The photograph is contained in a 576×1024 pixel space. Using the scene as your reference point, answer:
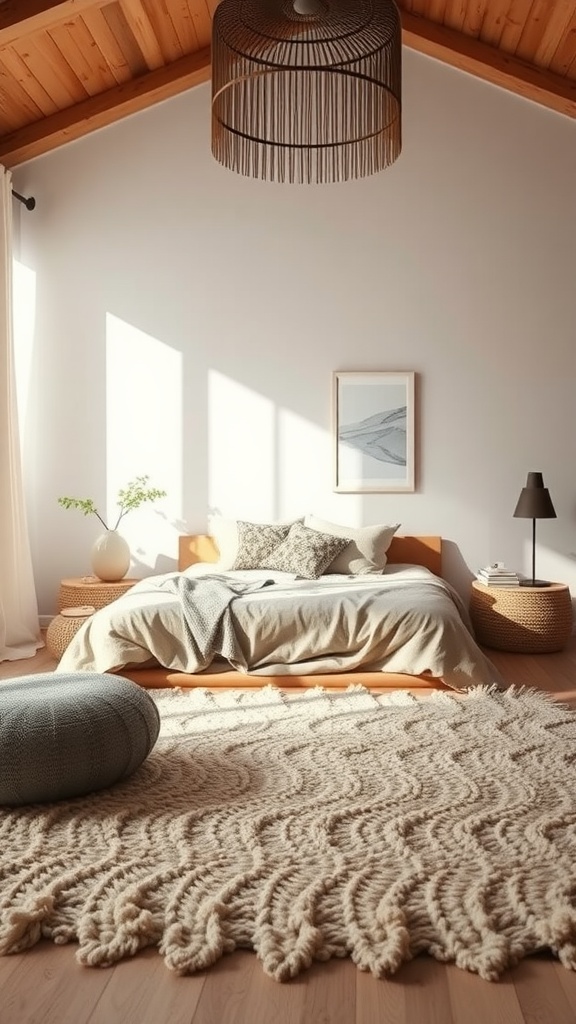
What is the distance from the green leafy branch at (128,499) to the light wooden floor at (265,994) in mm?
3978

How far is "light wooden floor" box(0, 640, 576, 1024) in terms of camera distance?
1.75 m

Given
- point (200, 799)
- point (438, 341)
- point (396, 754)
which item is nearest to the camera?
point (200, 799)

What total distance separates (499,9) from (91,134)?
2698 mm

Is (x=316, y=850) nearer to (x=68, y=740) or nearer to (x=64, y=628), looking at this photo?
(x=68, y=740)

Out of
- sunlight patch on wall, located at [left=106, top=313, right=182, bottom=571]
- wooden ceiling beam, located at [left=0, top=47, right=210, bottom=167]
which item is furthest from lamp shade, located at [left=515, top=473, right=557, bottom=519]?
wooden ceiling beam, located at [left=0, top=47, right=210, bottom=167]

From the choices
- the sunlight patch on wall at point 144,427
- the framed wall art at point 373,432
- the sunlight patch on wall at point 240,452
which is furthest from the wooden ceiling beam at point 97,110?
the framed wall art at point 373,432

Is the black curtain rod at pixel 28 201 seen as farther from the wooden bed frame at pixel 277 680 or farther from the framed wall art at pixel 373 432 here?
the wooden bed frame at pixel 277 680

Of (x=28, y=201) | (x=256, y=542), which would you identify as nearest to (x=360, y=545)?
(x=256, y=542)

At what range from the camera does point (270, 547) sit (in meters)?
5.56

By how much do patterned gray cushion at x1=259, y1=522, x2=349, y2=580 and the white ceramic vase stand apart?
891 millimetres

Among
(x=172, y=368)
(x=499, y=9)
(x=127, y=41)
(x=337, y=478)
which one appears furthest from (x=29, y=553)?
(x=499, y=9)

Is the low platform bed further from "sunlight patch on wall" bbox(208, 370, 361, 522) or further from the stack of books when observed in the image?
"sunlight patch on wall" bbox(208, 370, 361, 522)

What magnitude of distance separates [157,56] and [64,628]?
3.59 metres

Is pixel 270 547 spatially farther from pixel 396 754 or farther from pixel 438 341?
pixel 396 754
